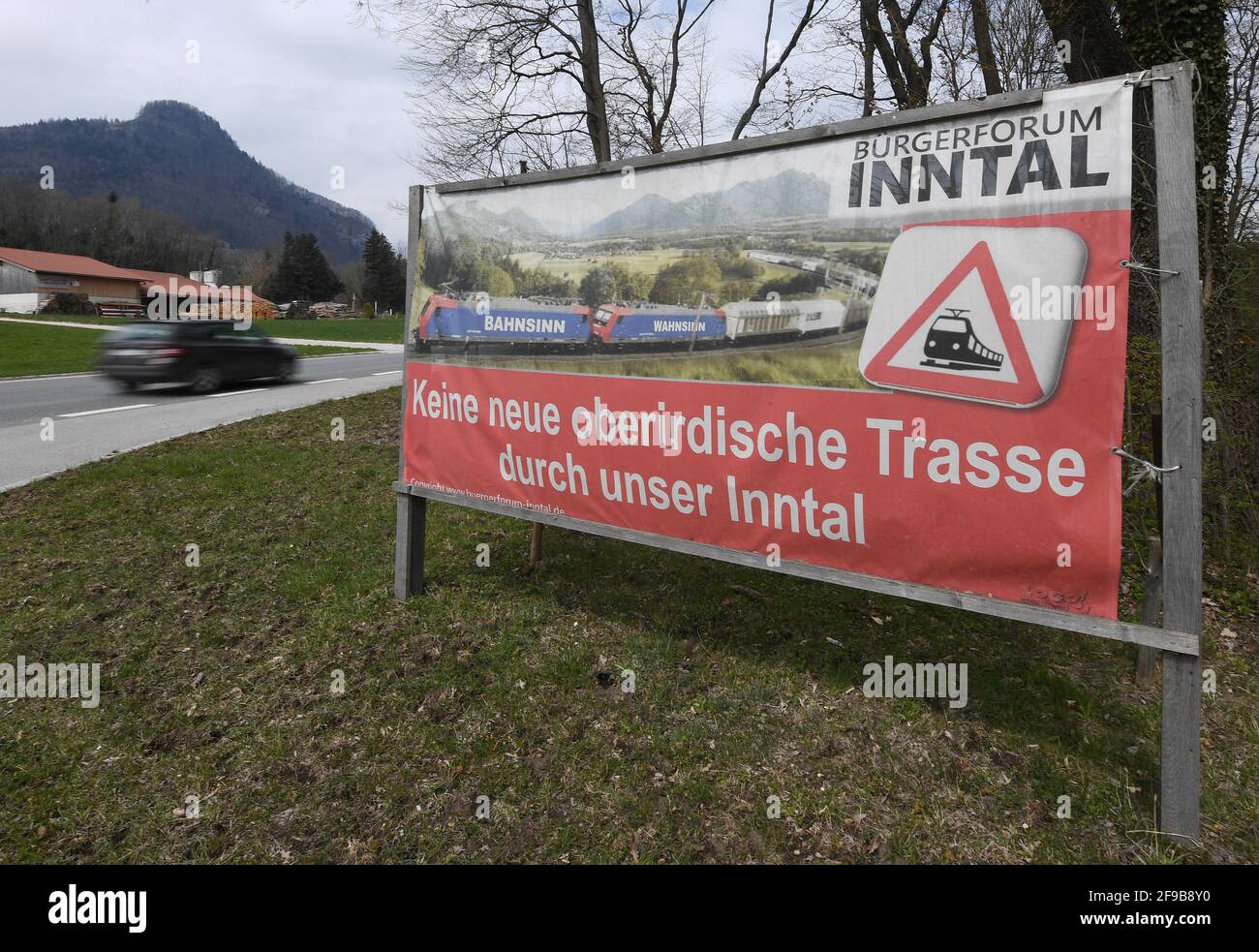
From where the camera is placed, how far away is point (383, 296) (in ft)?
278

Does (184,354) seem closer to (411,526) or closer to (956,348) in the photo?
(411,526)

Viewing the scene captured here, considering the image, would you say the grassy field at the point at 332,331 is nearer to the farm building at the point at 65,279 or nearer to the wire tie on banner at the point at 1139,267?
the farm building at the point at 65,279

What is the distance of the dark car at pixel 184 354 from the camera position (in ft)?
44.7

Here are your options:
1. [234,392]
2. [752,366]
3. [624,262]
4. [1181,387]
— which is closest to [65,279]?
[234,392]

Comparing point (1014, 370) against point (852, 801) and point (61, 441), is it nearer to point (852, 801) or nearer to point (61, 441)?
point (852, 801)

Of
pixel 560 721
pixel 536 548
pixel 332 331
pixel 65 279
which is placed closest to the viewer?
pixel 560 721

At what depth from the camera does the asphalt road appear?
856 centimetres

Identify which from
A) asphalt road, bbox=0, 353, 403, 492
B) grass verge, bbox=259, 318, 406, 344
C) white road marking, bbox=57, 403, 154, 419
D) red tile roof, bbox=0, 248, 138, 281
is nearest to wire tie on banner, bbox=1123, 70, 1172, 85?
asphalt road, bbox=0, 353, 403, 492

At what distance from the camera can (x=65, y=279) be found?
76.6m

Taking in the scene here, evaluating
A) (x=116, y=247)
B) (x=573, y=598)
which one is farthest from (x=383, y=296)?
(x=573, y=598)

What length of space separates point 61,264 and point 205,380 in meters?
82.8

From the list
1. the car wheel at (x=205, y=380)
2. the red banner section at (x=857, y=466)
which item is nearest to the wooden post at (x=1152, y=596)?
the red banner section at (x=857, y=466)

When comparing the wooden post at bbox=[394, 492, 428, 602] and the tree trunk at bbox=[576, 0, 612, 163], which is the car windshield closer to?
the tree trunk at bbox=[576, 0, 612, 163]

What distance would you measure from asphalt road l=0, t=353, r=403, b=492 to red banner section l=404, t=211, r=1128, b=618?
6324mm
